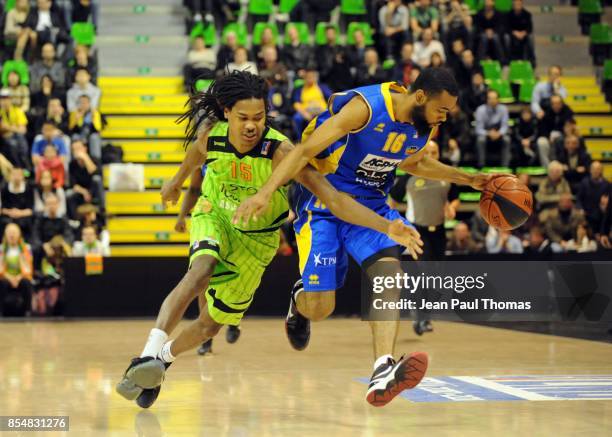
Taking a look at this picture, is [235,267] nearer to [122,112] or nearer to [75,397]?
[75,397]

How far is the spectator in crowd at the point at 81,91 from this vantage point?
1560 cm

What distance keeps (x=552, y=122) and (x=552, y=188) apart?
2037 mm

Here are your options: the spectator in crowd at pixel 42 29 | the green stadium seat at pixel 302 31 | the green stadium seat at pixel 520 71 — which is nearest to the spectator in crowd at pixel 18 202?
the spectator in crowd at pixel 42 29

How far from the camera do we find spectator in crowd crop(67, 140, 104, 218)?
14398 mm

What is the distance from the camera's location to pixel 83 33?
56.7ft

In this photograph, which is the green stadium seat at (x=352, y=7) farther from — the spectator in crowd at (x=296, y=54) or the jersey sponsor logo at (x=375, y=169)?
the jersey sponsor logo at (x=375, y=169)

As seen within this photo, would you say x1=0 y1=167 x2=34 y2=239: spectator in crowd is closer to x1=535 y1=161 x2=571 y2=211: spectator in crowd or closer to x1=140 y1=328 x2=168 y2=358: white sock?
x1=535 y1=161 x2=571 y2=211: spectator in crowd

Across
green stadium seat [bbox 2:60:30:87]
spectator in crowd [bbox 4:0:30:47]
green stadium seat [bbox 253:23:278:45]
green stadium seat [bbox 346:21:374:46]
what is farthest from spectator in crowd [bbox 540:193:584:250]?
spectator in crowd [bbox 4:0:30:47]

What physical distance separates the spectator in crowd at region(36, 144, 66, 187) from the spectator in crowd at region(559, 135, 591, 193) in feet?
23.0

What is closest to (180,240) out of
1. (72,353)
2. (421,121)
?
(72,353)

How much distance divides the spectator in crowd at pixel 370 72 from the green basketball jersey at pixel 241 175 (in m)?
10.1

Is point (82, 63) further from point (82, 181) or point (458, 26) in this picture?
point (458, 26)

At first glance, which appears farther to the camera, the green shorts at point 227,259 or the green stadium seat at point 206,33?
the green stadium seat at point 206,33

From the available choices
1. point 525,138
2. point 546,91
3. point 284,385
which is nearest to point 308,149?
point 284,385
